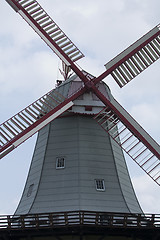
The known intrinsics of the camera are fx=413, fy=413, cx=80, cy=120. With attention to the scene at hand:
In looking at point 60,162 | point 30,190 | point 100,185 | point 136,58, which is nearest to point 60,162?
point 60,162

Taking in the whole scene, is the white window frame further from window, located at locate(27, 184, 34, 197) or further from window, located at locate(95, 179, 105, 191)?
window, located at locate(95, 179, 105, 191)

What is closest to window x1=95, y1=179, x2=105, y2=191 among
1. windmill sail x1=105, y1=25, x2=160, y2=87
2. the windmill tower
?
the windmill tower

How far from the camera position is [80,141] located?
14758mm

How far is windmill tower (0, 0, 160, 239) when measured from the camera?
13531 mm

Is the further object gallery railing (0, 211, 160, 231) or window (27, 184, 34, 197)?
window (27, 184, 34, 197)

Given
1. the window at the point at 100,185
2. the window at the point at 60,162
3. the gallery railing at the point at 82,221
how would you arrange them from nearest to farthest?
the gallery railing at the point at 82,221 < the window at the point at 100,185 < the window at the point at 60,162

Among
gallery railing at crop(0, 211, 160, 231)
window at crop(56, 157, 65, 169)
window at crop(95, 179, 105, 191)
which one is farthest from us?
window at crop(56, 157, 65, 169)

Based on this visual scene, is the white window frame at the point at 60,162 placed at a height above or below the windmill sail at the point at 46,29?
below

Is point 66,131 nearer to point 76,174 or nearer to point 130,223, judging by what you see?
point 76,174

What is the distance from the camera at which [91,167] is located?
1421 centimetres

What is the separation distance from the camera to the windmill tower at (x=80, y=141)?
1353 cm

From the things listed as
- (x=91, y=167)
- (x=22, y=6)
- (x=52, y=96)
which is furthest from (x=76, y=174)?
(x=22, y=6)

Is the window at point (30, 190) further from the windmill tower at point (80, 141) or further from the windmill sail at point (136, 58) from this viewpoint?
the windmill sail at point (136, 58)

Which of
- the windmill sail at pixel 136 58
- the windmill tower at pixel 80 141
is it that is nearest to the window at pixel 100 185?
the windmill tower at pixel 80 141
